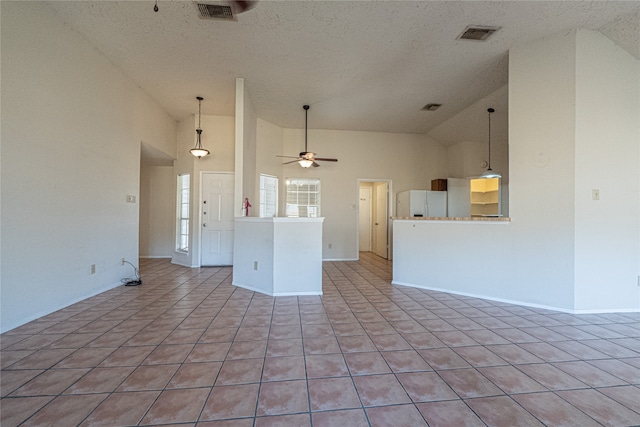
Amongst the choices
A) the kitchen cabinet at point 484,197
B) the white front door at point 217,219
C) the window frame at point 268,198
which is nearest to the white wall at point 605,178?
the kitchen cabinet at point 484,197

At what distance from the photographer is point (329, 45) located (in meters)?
3.41

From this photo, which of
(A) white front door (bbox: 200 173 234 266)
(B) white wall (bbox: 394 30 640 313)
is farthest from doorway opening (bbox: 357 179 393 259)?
(B) white wall (bbox: 394 30 640 313)

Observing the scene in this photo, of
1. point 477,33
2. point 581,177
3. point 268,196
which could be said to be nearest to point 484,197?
point 581,177

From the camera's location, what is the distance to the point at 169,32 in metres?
3.14

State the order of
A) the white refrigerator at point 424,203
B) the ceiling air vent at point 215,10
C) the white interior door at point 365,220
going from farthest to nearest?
the white interior door at point 365,220 → the white refrigerator at point 424,203 → the ceiling air vent at point 215,10

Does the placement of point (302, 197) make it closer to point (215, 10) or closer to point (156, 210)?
point (156, 210)

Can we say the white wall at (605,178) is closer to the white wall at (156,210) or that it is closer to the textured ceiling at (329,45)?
the textured ceiling at (329,45)

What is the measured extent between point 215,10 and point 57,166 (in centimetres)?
244

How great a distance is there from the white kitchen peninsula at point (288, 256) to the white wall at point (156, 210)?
3.84 m

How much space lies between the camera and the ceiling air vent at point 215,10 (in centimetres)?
270

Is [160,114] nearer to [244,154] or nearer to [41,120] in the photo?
[244,154]

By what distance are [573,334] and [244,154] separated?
462 cm

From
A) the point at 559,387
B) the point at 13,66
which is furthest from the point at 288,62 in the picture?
the point at 559,387

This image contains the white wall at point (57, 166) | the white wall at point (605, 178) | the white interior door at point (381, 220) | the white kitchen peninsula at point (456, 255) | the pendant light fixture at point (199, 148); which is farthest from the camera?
the white interior door at point (381, 220)
